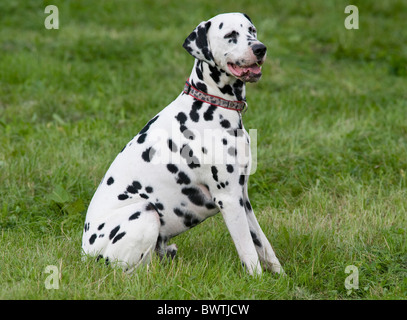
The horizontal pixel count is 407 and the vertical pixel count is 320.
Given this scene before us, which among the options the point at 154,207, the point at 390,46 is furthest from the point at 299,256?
the point at 390,46

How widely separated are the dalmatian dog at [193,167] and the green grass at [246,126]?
0.83 ft

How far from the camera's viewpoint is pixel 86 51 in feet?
33.0

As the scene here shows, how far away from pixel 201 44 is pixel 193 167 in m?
0.90

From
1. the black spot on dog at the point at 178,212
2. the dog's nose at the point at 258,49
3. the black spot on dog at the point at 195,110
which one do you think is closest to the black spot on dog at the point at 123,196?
the black spot on dog at the point at 178,212

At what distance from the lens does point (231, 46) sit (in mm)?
4246

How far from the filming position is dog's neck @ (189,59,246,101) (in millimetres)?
4395

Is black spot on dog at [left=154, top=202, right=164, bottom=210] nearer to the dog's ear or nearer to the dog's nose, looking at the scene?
the dog's ear

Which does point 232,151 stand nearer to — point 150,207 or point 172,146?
point 172,146

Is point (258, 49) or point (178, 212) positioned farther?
point (178, 212)

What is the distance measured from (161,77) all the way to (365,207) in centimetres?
468

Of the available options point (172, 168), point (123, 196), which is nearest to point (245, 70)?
point (172, 168)

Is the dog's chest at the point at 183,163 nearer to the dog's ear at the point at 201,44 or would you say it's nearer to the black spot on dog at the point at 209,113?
the black spot on dog at the point at 209,113

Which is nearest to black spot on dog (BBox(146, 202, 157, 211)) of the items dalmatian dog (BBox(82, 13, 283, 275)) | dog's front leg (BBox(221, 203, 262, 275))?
dalmatian dog (BBox(82, 13, 283, 275))

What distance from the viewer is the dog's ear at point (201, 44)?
4309 mm
